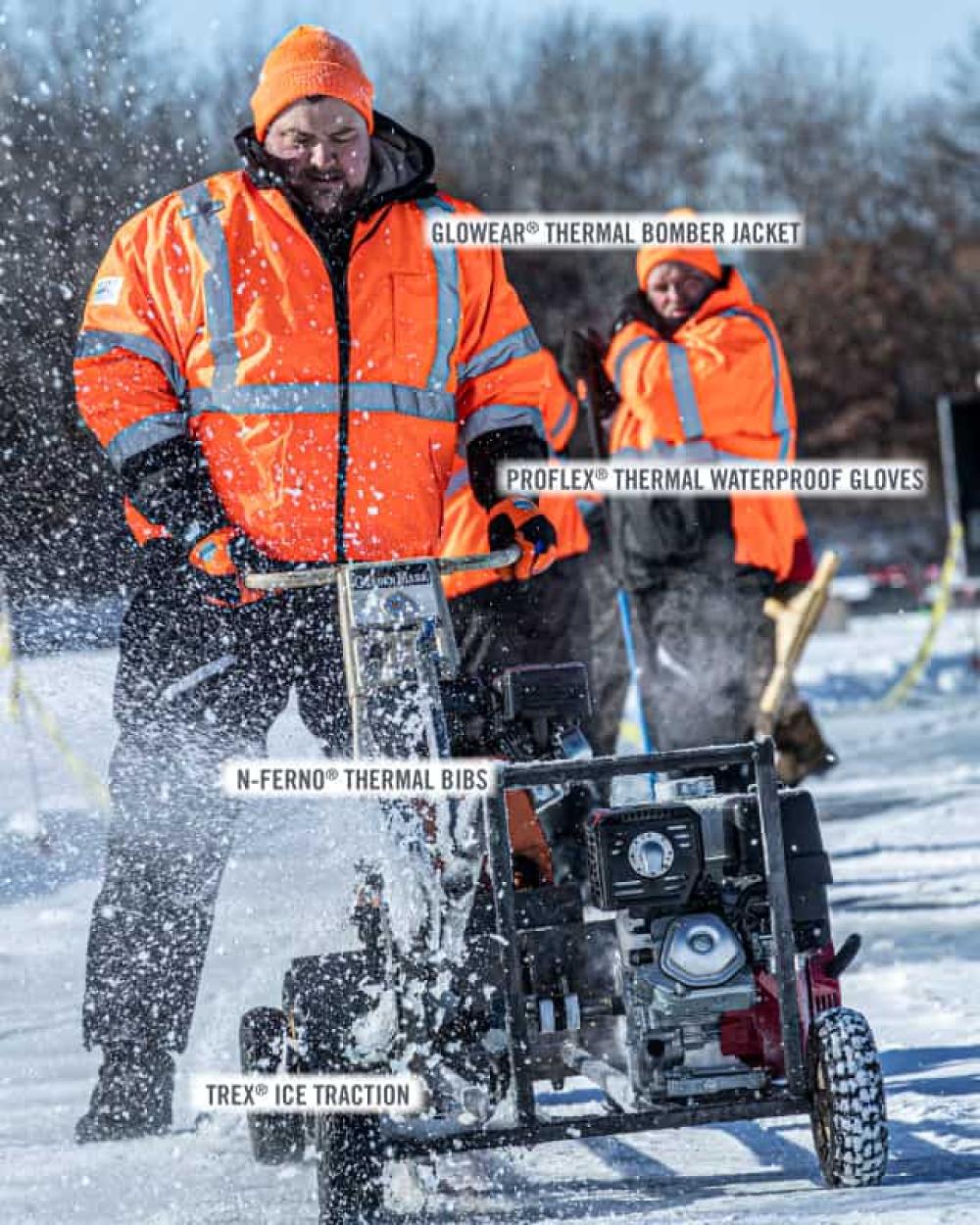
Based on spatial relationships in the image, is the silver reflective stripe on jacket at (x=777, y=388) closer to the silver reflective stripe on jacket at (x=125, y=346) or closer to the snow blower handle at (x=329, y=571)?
the silver reflective stripe on jacket at (x=125, y=346)

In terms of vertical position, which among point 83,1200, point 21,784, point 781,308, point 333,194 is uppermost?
point 781,308

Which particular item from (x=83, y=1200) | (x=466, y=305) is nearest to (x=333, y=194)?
(x=466, y=305)

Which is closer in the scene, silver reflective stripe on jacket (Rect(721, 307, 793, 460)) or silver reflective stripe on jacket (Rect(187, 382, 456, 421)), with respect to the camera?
silver reflective stripe on jacket (Rect(187, 382, 456, 421))

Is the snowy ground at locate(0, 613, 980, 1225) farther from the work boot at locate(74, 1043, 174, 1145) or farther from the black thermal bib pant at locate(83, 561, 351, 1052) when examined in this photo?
the black thermal bib pant at locate(83, 561, 351, 1052)

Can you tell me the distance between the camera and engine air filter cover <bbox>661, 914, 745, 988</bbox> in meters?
2.75

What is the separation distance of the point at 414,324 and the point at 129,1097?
1.41m

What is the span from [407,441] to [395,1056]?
1.11 meters

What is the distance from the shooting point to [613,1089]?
278cm

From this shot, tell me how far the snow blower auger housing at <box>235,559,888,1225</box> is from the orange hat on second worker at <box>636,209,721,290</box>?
2.84 m

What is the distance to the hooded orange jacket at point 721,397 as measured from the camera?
5410mm

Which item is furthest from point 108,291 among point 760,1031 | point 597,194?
point 597,194

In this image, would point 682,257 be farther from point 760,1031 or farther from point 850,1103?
point 850,1103

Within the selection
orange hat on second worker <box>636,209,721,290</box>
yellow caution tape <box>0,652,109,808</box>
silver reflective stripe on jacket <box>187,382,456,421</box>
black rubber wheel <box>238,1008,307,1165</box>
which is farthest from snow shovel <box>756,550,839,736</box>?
black rubber wheel <box>238,1008,307,1165</box>

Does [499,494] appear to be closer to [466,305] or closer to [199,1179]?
[466,305]
